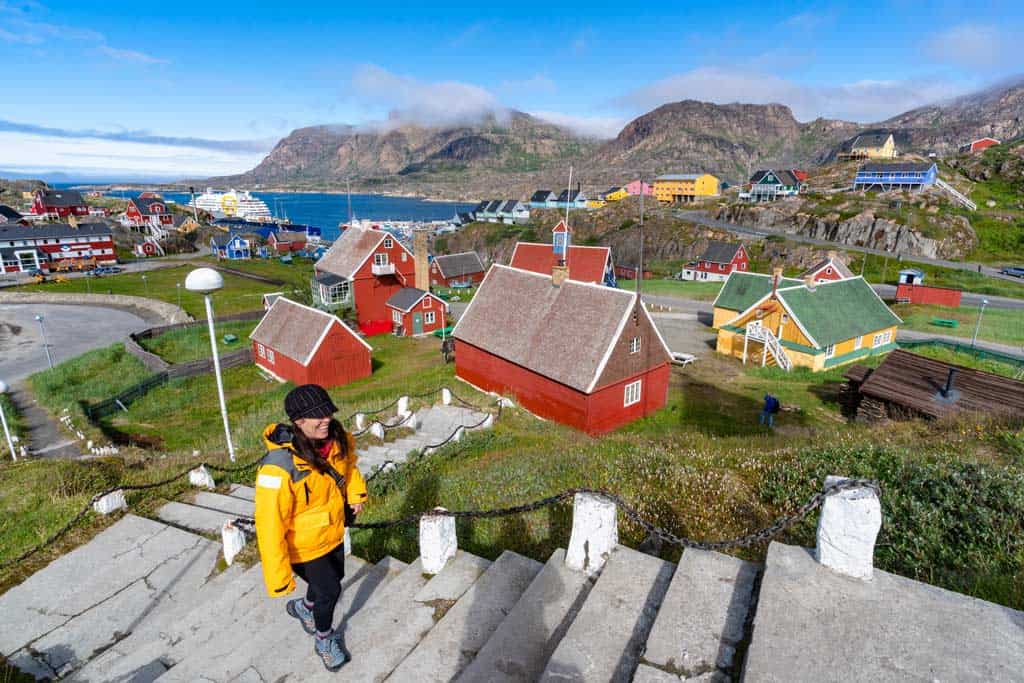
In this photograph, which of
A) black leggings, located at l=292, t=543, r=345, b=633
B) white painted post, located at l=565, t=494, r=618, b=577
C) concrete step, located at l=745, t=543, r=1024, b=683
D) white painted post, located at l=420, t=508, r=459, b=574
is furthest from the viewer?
white painted post, located at l=420, t=508, r=459, b=574

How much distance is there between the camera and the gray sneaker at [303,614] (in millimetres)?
5331

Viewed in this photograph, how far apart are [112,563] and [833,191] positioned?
115 meters

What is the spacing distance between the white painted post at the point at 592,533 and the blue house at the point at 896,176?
10985 centimetres

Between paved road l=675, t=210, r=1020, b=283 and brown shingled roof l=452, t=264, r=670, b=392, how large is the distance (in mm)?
59151

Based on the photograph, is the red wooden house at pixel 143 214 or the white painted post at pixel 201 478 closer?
the white painted post at pixel 201 478

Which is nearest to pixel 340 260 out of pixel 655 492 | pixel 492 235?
pixel 655 492

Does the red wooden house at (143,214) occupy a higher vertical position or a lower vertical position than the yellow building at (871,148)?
lower

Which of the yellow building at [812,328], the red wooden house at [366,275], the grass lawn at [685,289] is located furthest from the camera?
the grass lawn at [685,289]

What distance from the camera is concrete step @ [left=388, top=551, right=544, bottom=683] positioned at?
452cm

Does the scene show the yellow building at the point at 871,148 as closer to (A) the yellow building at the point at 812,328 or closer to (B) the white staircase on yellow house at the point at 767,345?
(A) the yellow building at the point at 812,328

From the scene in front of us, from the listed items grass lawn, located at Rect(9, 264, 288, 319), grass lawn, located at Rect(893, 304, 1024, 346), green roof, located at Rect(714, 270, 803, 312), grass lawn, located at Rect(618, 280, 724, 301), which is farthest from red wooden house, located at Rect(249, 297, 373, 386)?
grass lawn, located at Rect(893, 304, 1024, 346)

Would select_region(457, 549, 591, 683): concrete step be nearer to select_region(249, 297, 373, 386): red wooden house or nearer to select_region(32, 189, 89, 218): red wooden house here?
select_region(249, 297, 373, 386): red wooden house

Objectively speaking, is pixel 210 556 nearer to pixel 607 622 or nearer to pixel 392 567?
Result: pixel 392 567

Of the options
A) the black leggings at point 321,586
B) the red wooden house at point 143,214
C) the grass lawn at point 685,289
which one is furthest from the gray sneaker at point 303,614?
the red wooden house at point 143,214
